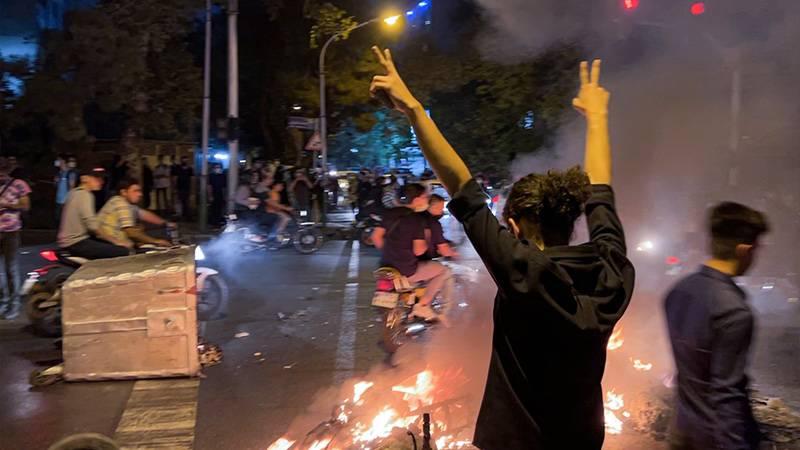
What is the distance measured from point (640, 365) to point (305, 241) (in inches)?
345

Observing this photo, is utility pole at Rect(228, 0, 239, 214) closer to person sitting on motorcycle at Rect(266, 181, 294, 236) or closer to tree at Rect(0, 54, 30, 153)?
person sitting on motorcycle at Rect(266, 181, 294, 236)

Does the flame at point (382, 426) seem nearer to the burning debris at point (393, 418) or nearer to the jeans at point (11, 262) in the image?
the burning debris at point (393, 418)

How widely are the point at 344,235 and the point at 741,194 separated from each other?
33.3 feet

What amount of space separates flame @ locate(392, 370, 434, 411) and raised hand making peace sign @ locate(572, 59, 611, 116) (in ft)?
9.38

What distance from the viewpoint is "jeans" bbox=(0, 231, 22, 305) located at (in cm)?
782

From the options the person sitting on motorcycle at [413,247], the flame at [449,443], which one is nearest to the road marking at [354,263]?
the person sitting on motorcycle at [413,247]

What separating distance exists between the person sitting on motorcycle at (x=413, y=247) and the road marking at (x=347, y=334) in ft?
2.37

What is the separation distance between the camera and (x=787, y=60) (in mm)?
6340

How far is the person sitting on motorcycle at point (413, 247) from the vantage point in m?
6.43

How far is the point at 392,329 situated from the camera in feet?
21.0

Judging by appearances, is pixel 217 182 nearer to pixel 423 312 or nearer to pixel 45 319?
pixel 45 319

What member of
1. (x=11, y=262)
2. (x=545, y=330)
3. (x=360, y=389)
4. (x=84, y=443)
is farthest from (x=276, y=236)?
(x=545, y=330)

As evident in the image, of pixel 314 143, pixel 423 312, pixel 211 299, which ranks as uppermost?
pixel 314 143

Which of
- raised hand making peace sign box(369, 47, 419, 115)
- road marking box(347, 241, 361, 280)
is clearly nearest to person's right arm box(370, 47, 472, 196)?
raised hand making peace sign box(369, 47, 419, 115)
